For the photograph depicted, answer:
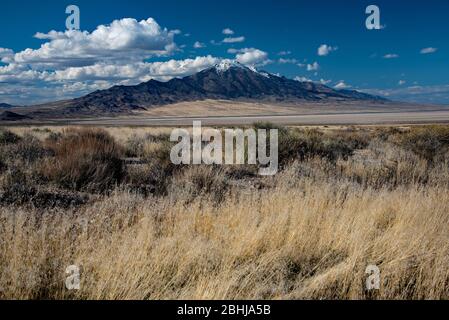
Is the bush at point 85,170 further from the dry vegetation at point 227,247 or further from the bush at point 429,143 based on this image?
the bush at point 429,143

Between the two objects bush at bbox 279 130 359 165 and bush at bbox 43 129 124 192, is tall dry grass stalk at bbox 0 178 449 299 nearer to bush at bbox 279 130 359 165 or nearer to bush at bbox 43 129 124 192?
bush at bbox 43 129 124 192

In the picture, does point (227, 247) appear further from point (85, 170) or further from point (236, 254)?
point (85, 170)

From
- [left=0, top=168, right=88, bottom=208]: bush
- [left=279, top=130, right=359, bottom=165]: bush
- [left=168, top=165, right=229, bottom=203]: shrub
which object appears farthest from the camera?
Answer: [left=279, top=130, right=359, bottom=165]: bush

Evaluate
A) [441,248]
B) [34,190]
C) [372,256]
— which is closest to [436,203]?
[441,248]

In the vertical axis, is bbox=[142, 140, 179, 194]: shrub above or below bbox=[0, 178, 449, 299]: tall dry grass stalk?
above

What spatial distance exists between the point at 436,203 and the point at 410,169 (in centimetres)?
554

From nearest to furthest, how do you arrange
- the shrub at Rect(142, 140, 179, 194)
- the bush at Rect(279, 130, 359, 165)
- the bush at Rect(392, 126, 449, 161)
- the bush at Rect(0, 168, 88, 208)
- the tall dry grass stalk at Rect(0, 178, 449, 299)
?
1. the tall dry grass stalk at Rect(0, 178, 449, 299)
2. the bush at Rect(0, 168, 88, 208)
3. the shrub at Rect(142, 140, 179, 194)
4. the bush at Rect(279, 130, 359, 165)
5. the bush at Rect(392, 126, 449, 161)

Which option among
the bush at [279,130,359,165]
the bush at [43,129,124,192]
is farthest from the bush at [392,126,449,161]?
the bush at [43,129,124,192]

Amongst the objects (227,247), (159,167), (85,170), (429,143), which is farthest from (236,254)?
(429,143)

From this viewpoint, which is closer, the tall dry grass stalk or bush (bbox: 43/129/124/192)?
the tall dry grass stalk

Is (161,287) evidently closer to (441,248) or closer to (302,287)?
(302,287)

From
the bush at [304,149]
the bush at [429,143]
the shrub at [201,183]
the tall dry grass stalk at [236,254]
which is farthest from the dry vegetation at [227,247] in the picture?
the bush at [429,143]
